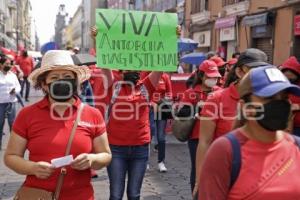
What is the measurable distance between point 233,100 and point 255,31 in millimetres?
16285

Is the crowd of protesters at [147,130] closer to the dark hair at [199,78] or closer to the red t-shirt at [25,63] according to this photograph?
the dark hair at [199,78]

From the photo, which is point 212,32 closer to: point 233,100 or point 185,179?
point 185,179

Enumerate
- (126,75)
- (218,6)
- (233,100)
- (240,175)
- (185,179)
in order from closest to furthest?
(240,175) → (233,100) → (126,75) → (185,179) → (218,6)

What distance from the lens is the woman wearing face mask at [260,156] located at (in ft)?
7.27

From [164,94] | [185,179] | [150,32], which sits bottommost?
[185,179]

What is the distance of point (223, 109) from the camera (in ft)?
11.8

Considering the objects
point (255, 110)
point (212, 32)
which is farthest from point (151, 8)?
point (255, 110)

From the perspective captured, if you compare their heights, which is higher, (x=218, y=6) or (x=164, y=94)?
(x=218, y=6)

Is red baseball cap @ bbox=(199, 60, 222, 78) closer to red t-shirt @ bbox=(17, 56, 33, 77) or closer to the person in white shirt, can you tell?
the person in white shirt

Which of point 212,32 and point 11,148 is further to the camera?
point 212,32

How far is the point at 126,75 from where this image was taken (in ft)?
15.5

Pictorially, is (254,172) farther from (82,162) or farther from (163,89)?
(163,89)

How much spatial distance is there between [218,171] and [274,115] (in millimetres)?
328

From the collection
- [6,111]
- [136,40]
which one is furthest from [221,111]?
Result: [6,111]
